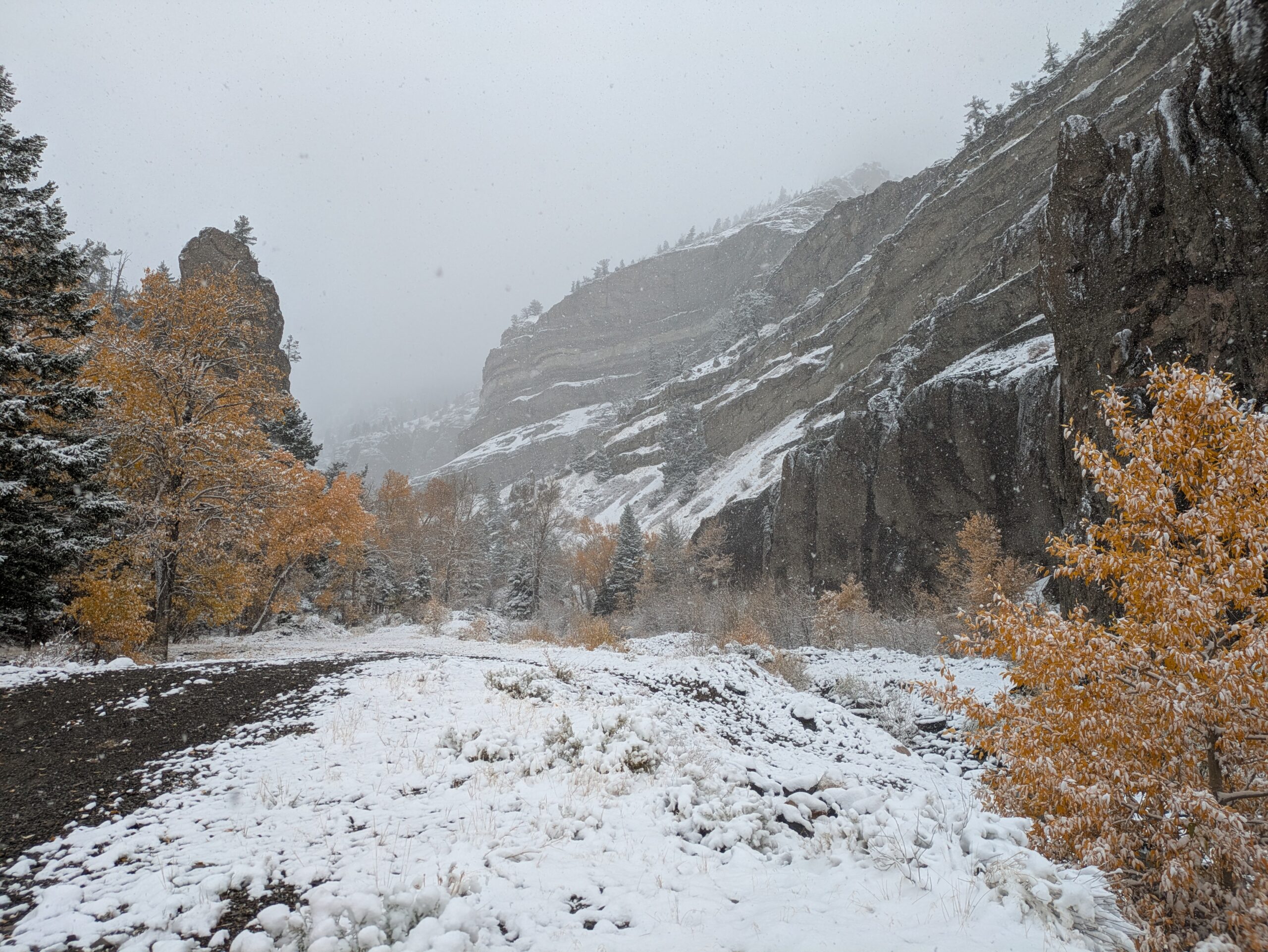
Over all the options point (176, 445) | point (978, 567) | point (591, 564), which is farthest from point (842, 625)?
point (591, 564)

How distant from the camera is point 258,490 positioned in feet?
44.7

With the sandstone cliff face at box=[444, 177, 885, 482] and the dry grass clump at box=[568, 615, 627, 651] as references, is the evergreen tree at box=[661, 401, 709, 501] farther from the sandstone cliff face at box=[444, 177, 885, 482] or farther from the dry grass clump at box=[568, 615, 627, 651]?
the sandstone cliff face at box=[444, 177, 885, 482]

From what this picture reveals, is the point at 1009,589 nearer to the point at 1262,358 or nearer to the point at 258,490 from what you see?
the point at 1262,358

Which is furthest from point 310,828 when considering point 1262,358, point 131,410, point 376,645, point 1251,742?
point 1262,358

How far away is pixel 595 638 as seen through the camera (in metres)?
24.0

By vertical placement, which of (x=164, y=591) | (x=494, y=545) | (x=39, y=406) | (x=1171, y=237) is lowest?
(x=494, y=545)

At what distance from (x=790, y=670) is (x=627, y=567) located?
3347 centimetres

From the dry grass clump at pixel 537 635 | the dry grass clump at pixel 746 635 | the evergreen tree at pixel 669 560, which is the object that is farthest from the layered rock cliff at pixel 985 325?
the dry grass clump at pixel 537 635

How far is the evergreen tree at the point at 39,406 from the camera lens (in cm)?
1019

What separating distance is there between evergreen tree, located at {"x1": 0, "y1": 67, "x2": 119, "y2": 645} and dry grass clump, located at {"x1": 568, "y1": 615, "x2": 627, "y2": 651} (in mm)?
14994

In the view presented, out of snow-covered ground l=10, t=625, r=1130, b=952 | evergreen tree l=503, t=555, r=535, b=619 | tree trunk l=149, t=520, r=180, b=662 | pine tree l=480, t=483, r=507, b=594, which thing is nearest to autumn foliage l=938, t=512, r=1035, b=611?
snow-covered ground l=10, t=625, r=1130, b=952

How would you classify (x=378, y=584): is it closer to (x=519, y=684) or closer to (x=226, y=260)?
(x=226, y=260)

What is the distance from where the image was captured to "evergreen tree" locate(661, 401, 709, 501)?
236ft

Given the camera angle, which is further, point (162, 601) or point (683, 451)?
point (683, 451)
